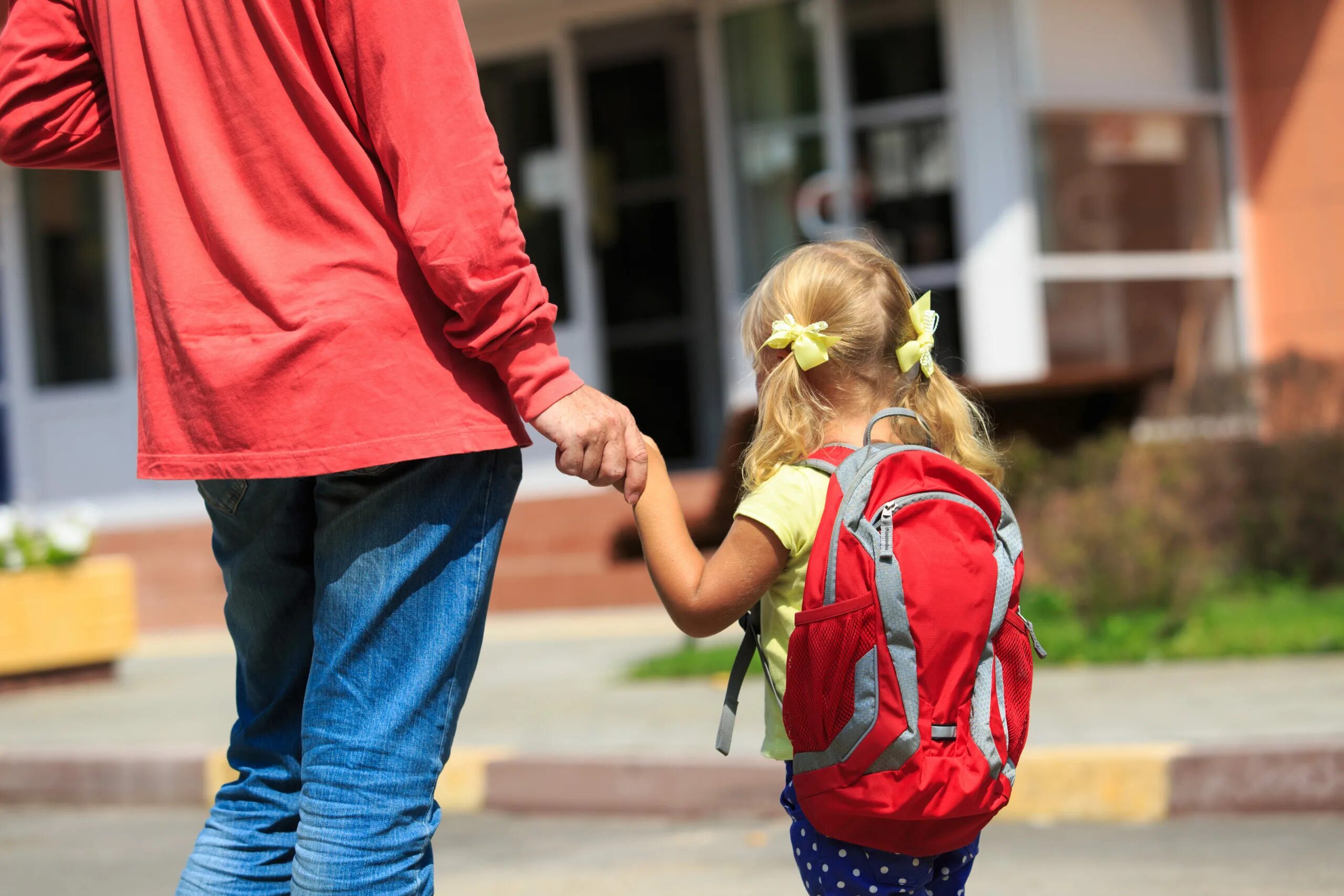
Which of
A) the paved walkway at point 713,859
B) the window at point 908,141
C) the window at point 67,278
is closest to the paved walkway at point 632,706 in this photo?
the paved walkway at point 713,859

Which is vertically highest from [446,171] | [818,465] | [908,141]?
[908,141]

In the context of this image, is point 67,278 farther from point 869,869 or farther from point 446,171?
point 869,869

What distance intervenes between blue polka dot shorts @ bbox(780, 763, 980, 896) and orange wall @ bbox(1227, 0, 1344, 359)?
890cm

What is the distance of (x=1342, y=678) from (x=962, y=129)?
5.20 metres

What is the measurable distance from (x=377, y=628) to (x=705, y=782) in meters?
2.81

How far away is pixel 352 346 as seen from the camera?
1.99 metres

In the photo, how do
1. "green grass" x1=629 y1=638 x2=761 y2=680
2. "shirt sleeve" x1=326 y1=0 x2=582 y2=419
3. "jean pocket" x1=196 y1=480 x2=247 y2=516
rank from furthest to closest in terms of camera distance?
"green grass" x1=629 y1=638 x2=761 y2=680
"jean pocket" x1=196 y1=480 x2=247 y2=516
"shirt sleeve" x1=326 y1=0 x2=582 y2=419

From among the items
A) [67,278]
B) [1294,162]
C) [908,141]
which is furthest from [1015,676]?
[67,278]

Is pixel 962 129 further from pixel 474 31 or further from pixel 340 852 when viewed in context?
pixel 340 852

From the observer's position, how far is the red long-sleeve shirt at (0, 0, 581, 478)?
78.1 inches

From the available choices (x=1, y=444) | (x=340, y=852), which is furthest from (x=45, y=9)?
(x=1, y=444)

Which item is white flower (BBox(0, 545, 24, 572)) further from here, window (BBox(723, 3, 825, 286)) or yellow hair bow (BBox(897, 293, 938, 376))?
yellow hair bow (BBox(897, 293, 938, 376))

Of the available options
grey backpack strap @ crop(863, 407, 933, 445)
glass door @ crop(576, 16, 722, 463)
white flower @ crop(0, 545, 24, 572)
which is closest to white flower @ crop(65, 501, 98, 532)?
white flower @ crop(0, 545, 24, 572)

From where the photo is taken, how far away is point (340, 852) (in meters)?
2.01
